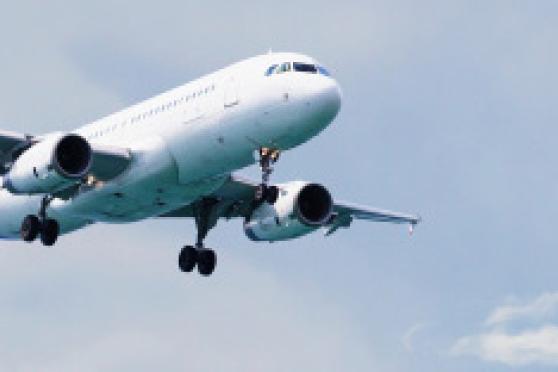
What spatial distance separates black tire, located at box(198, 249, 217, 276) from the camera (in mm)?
72812

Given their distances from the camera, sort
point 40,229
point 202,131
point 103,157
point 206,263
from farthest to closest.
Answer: point 206,263
point 40,229
point 103,157
point 202,131

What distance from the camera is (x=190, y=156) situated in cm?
6431

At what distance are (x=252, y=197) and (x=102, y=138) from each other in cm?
707

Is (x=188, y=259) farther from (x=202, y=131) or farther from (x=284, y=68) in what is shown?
(x=284, y=68)

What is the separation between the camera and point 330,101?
203ft

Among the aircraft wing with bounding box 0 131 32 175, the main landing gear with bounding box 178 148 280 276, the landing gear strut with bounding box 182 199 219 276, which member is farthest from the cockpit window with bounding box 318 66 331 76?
the aircraft wing with bounding box 0 131 32 175

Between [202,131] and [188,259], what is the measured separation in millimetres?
10452

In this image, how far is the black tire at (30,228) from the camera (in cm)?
6919

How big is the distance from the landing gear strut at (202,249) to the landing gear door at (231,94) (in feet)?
32.5

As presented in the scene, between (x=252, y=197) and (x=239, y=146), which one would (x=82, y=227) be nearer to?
(x=252, y=197)

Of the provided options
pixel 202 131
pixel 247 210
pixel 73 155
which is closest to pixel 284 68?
pixel 202 131

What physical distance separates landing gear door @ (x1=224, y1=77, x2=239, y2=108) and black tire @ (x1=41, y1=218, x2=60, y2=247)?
10.1 meters

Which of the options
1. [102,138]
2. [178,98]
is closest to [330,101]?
[178,98]

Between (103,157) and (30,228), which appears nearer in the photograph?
(103,157)
